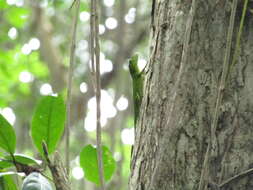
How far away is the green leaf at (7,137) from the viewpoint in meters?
1.17

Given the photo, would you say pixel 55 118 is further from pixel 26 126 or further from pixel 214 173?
pixel 26 126

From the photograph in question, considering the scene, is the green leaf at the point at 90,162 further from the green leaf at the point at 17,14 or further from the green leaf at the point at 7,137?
the green leaf at the point at 17,14

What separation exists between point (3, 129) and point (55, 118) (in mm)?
140

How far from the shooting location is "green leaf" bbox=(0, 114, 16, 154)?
1168 mm

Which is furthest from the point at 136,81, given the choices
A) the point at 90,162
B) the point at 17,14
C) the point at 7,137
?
the point at 17,14

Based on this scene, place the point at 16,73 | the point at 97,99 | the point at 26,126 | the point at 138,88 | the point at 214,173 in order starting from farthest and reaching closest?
the point at 26,126 → the point at 16,73 → the point at 138,88 → the point at 214,173 → the point at 97,99

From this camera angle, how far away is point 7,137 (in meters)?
1.18

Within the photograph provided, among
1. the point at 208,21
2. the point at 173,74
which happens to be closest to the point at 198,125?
the point at 173,74

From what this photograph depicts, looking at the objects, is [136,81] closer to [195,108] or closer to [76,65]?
[195,108]

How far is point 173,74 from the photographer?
1.23m

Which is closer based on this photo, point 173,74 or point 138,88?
point 173,74

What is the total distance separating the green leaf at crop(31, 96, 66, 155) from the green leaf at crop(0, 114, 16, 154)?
0.19ft

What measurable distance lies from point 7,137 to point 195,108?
1.67 ft

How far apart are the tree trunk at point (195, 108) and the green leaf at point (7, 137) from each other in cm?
35
